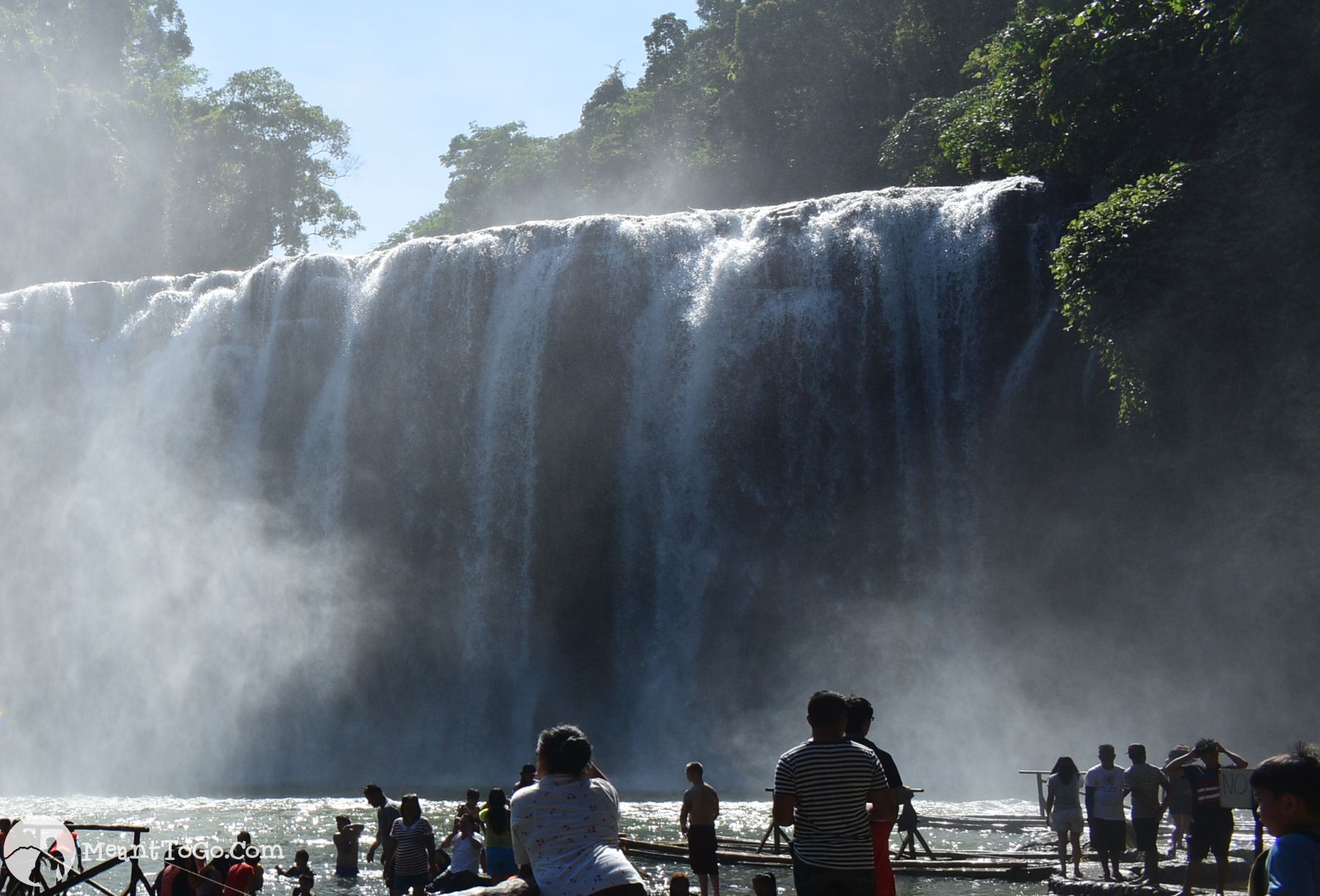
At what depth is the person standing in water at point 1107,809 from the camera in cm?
1124

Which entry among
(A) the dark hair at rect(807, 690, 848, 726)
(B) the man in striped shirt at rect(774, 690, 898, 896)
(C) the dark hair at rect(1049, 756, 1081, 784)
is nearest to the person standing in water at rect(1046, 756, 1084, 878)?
(C) the dark hair at rect(1049, 756, 1081, 784)

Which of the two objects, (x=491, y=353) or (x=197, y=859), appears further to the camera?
(x=491, y=353)

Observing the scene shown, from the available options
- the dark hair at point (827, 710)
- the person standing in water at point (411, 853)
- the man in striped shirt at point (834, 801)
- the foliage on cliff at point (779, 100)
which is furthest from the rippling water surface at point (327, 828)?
the foliage on cliff at point (779, 100)

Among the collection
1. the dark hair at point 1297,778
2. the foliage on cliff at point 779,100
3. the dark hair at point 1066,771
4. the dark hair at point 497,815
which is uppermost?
the foliage on cliff at point 779,100

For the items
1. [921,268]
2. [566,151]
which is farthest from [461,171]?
[921,268]

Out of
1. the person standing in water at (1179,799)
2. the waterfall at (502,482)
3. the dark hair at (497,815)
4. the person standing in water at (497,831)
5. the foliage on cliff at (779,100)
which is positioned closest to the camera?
the person standing in water at (497,831)

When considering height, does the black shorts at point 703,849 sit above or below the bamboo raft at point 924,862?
above

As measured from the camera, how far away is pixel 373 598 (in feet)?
90.9

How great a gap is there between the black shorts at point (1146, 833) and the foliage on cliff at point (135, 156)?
5429 cm

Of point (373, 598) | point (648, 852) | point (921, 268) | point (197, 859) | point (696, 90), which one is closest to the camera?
point (197, 859)

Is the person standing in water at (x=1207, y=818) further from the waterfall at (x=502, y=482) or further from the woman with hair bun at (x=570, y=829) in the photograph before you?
the waterfall at (x=502, y=482)

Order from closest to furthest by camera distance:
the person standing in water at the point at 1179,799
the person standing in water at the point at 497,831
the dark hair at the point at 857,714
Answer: the dark hair at the point at 857,714 < the person standing in water at the point at 497,831 < the person standing in water at the point at 1179,799

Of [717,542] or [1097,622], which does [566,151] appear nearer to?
[717,542]

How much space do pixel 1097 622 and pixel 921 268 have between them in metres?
7.39
